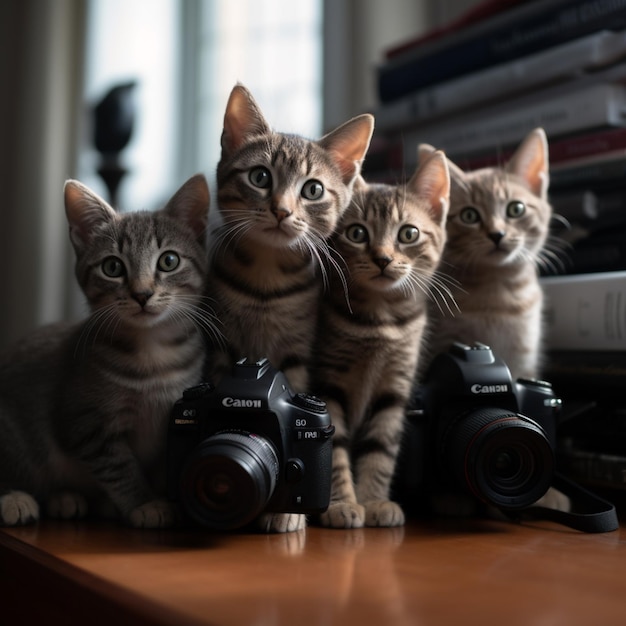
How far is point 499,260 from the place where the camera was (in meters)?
1.14

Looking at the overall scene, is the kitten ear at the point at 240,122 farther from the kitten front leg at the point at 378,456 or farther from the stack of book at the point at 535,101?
the kitten front leg at the point at 378,456

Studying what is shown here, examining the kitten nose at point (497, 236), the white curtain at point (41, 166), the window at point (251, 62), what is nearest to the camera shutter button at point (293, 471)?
the kitten nose at point (497, 236)

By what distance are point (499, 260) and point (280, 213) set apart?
40 centimetres

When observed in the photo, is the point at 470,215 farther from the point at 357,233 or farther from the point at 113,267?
the point at 113,267

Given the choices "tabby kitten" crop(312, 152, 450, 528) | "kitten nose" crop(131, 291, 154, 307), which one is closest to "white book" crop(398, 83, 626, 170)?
"tabby kitten" crop(312, 152, 450, 528)

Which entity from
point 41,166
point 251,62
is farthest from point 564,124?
point 41,166

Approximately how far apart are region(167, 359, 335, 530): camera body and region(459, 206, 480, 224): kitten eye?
1.49 feet

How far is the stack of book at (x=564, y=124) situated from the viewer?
44.9 inches

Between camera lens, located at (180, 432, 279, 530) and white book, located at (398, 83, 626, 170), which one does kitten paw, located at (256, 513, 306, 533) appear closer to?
camera lens, located at (180, 432, 279, 530)

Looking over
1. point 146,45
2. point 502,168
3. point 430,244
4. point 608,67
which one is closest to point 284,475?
point 430,244

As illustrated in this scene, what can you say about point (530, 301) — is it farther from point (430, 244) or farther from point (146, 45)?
point (146, 45)

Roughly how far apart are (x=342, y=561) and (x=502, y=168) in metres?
0.76

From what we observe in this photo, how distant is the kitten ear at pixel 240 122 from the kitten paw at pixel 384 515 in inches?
19.2

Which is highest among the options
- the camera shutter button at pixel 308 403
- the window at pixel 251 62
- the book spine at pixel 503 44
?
the window at pixel 251 62
